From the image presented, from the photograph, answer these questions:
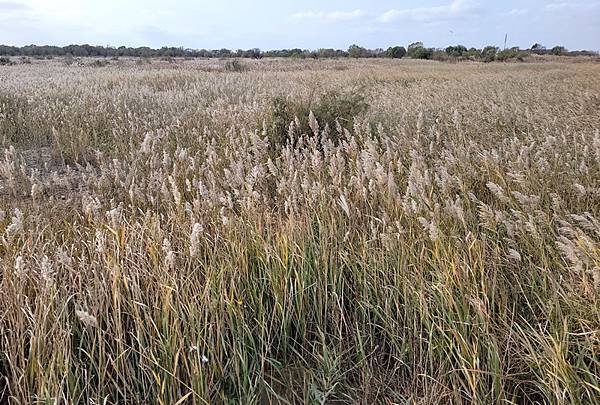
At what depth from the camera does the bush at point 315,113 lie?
18.3 feet

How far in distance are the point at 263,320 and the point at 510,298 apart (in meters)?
1.24

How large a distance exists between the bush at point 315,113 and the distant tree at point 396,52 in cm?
5647

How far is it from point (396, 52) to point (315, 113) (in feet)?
189

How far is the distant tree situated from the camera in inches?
2320

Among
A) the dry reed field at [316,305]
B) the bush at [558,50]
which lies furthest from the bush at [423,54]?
the dry reed field at [316,305]

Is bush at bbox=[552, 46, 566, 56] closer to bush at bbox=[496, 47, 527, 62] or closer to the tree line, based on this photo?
the tree line

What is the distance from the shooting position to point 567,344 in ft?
5.74

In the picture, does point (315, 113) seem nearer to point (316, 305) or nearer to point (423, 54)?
point (316, 305)

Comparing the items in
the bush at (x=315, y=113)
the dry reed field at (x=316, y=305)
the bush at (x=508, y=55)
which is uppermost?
the bush at (x=508, y=55)

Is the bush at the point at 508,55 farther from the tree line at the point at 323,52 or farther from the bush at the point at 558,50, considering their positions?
the bush at the point at 558,50

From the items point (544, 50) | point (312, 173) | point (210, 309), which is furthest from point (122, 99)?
point (544, 50)

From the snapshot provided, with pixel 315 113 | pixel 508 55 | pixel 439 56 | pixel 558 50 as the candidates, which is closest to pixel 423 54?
pixel 439 56

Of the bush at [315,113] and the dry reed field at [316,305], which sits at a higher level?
the bush at [315,113]

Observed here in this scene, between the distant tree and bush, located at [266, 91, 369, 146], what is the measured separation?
56.5 m
